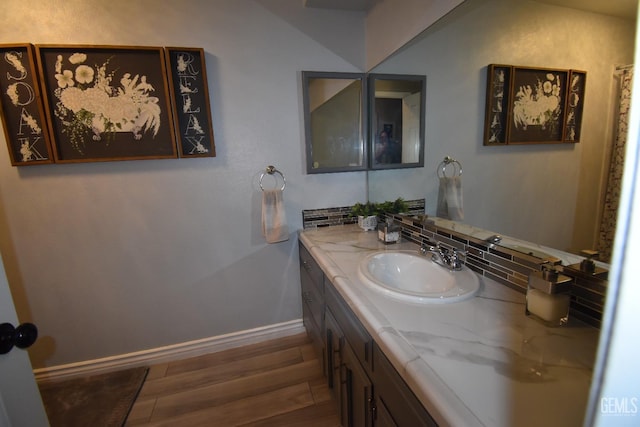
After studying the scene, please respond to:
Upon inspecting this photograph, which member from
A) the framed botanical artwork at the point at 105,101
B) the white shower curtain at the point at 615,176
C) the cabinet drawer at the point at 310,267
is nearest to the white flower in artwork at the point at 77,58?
the framed botanical artwork at the point at 105,101

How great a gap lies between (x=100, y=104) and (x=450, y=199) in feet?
6.33

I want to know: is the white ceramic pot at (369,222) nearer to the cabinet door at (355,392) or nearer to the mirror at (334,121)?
the mirror at (334,121)

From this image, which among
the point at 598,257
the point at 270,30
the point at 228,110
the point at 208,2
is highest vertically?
the point at 208,2

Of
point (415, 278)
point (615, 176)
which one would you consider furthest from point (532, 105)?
point (415, 278)

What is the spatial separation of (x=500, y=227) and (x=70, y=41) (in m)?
2.28

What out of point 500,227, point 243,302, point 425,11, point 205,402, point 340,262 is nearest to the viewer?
point 500,227

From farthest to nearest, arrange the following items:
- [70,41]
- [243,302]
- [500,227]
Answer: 1. [243,302]
2. [70,41]
3. [500,227]

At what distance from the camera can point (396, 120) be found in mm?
1744

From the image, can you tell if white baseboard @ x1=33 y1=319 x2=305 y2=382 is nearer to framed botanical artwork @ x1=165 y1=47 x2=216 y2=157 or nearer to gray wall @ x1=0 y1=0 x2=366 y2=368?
gray wall @ x1=0 y1=0 x2=366 y2=368

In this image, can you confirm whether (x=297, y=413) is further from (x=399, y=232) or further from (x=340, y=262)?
(x=399, y=232)

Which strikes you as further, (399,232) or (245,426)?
(399,232)

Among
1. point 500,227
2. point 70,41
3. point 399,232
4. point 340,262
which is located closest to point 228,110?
point 70,41

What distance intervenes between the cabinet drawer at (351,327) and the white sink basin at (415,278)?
5.8 inches

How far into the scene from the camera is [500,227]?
1095 millimetres
